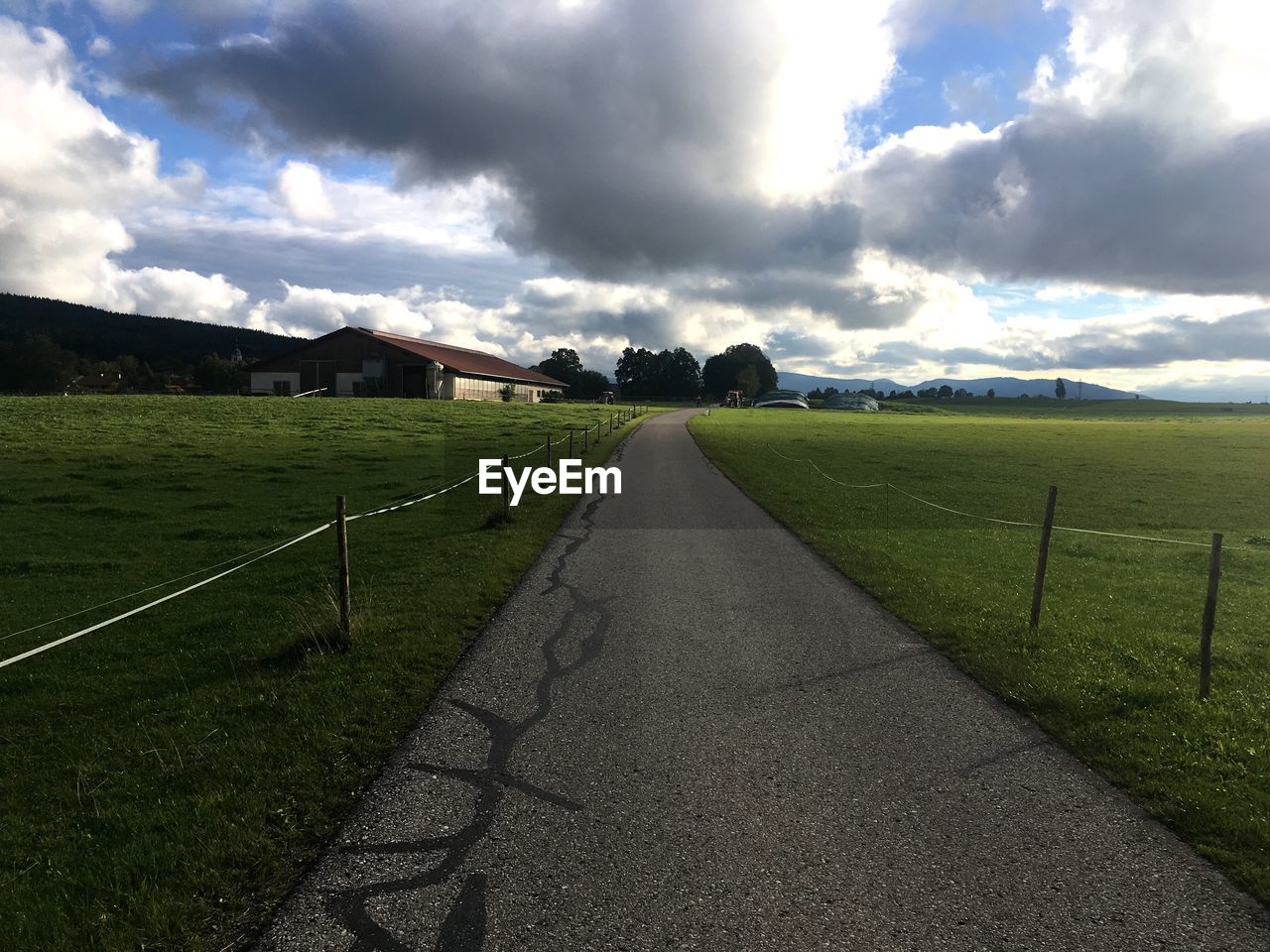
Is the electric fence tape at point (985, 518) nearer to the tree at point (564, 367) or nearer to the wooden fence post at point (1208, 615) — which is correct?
the wooden fence post at point (1208, 615)

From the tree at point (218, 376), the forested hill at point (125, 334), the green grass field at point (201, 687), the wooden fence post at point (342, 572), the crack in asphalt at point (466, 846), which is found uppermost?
the forested hill at point (125, 334)

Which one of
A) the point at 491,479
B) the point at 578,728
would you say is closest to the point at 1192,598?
the point at 578,728

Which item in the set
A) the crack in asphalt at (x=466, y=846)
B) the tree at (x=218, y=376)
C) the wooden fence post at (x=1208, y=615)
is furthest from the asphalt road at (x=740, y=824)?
the tree at (x=218, y=376)

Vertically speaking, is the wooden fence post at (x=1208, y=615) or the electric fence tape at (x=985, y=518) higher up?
the wooden fence post at (x=1208, y=615)

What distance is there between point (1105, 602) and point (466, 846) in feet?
31.6

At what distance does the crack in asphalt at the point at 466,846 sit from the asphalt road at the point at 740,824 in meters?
0.02

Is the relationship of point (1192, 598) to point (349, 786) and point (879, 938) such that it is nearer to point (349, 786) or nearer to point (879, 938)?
point (879, 938)

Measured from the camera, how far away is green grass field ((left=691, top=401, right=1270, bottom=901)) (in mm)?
5184

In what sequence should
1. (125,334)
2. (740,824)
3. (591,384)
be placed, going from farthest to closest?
(591,384)
(125,334)
(740,824)

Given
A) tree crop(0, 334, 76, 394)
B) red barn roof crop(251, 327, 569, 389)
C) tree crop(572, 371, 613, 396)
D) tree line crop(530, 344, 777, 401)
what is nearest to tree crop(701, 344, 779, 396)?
tree line crop(530, 344, 777, 401)

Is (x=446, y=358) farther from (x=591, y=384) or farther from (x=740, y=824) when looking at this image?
(x=740, y=824)

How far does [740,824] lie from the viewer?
4.36 meters

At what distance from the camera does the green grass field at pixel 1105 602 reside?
5.18m

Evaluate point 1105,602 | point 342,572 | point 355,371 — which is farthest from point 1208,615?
point 355,371
